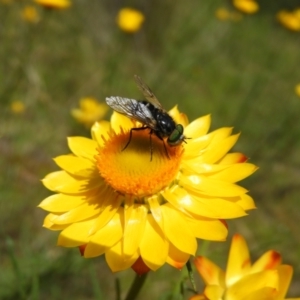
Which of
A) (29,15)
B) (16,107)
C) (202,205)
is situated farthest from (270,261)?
(29,15)

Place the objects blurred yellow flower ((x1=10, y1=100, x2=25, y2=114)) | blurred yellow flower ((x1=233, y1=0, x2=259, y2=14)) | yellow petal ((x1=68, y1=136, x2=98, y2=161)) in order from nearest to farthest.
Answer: yellow petal ((x1=68, y1=136, x2=98, y2=161)), blurred yellow flower ((x1=10, y1=100, x2=25, y2=114)), blurred yellow flower ((x1=233, y1=0, x2=259, y2=14))

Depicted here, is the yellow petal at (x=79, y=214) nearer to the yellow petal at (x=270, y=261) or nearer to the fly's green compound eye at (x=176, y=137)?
the fly's green compound eye at (x=176, y=137)

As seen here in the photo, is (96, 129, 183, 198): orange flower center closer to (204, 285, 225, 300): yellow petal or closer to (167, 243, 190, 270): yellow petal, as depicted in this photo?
(167, 243, 190, 270): yellow petal

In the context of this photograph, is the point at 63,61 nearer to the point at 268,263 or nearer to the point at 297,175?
the point at 297,175

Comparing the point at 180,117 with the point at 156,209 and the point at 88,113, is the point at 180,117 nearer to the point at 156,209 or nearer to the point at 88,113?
the point at 156,209

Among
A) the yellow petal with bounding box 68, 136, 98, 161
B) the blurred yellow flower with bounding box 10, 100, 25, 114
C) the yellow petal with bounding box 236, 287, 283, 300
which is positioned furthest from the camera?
the blurred yellow flower with bounding box 10, 100, 25, 114

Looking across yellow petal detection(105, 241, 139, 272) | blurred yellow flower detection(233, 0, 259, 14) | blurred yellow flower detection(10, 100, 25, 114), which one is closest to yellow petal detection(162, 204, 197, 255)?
yellow petal detection(105, 241, 139, 272)
